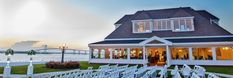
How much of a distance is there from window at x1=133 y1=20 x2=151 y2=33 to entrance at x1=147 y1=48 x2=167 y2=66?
289cm

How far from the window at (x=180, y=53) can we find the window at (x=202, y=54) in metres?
0.84

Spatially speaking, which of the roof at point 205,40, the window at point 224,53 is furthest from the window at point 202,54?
the roof at point 205,40

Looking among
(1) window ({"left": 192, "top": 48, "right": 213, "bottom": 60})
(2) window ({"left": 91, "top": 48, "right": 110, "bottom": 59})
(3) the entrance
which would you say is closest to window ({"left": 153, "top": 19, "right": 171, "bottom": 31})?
(3) the entrance

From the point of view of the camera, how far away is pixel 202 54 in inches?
813

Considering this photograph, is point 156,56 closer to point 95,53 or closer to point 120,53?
point 120,53

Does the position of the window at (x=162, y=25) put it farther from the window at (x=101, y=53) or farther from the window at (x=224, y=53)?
the window at (x=101, y=53)

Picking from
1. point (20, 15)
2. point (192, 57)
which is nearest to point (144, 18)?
point (192, 57)

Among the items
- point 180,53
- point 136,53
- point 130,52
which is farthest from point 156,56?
point 130,52

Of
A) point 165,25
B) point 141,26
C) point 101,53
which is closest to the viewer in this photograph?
point 165,25

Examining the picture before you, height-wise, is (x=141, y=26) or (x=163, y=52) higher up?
(x=141, y=26)

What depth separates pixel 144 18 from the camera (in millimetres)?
25109

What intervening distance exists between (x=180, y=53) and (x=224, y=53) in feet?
14.7

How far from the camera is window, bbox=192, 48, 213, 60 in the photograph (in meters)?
20.4

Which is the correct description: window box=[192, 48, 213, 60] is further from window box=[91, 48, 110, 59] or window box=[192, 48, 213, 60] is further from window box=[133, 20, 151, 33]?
window box=[91, 48, 110, 59]
